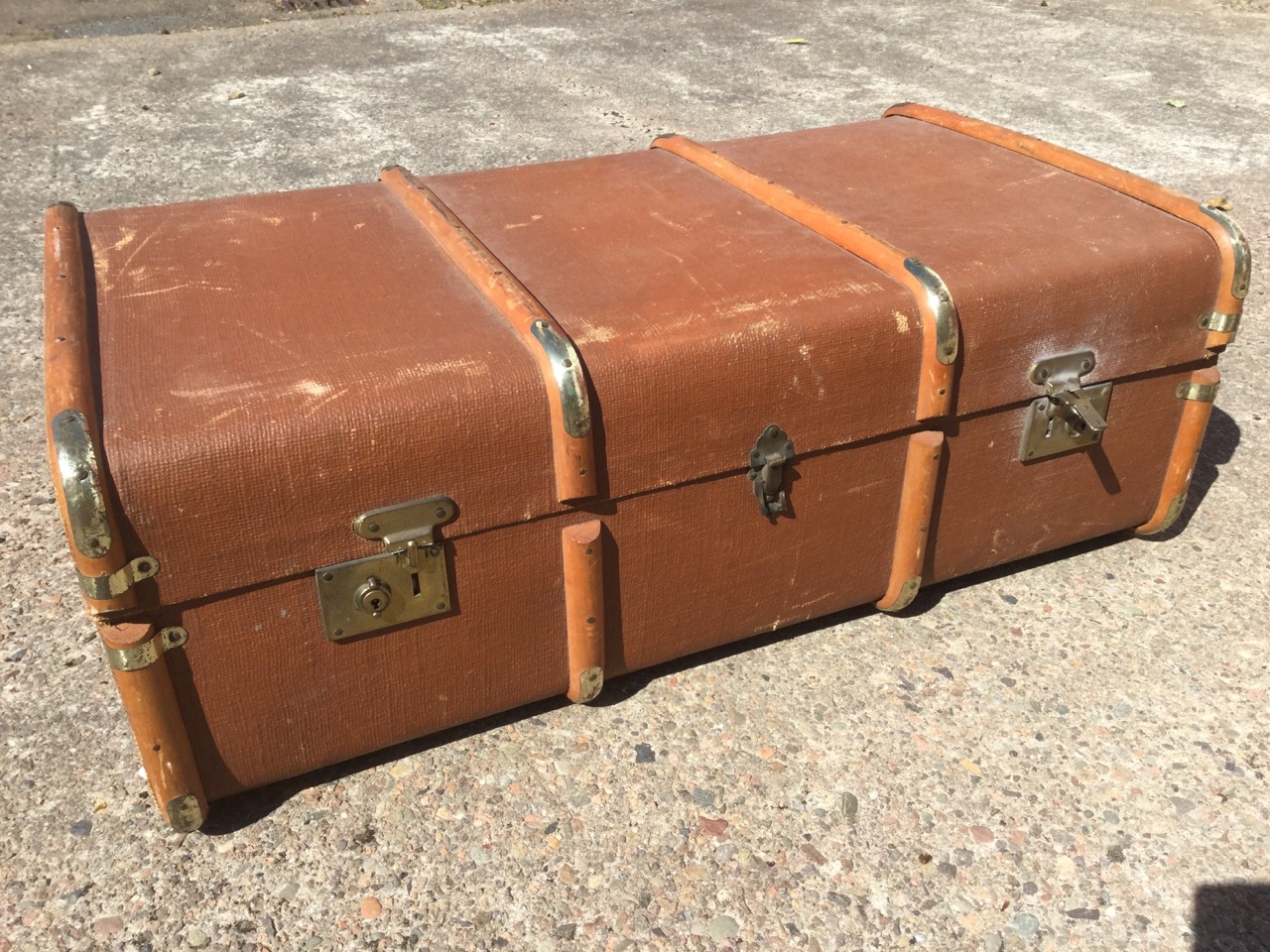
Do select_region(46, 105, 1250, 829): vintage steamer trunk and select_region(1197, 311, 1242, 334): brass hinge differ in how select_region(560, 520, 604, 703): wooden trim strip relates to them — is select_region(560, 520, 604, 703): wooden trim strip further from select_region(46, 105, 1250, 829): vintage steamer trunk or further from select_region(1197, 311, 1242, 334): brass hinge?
select_region(1197, 311, 1242, 334): brass hinge

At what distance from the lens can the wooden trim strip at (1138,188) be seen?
2000mm

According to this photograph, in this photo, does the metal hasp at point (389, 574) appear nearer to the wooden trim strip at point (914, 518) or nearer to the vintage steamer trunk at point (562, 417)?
the vintage steamer trunk at point (562, 417)

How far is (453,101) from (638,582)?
393cm

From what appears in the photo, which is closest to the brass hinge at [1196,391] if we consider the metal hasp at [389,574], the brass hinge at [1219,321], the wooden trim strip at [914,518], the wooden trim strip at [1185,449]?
the wooden trim strip at [1185,449]

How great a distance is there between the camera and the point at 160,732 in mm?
1538

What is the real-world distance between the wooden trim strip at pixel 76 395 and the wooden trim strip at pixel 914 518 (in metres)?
1.22

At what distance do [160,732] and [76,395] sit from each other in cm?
48

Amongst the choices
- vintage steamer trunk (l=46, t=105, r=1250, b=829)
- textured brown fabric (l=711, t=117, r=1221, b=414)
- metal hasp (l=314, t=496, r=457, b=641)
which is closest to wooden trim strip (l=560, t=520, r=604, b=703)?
vintage steamer trunk (l=46, t=105, r=1250, b=829)

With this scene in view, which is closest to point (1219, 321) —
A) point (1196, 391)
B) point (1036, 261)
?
point (1196, 391)

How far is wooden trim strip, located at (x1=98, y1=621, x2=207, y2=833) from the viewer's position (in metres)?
1.46

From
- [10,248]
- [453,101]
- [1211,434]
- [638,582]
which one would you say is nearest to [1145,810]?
[638,582]

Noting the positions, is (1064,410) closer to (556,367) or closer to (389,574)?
(556,367)

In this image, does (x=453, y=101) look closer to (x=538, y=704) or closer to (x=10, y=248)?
(x=10, y=248)

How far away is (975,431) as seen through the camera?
195 cm
